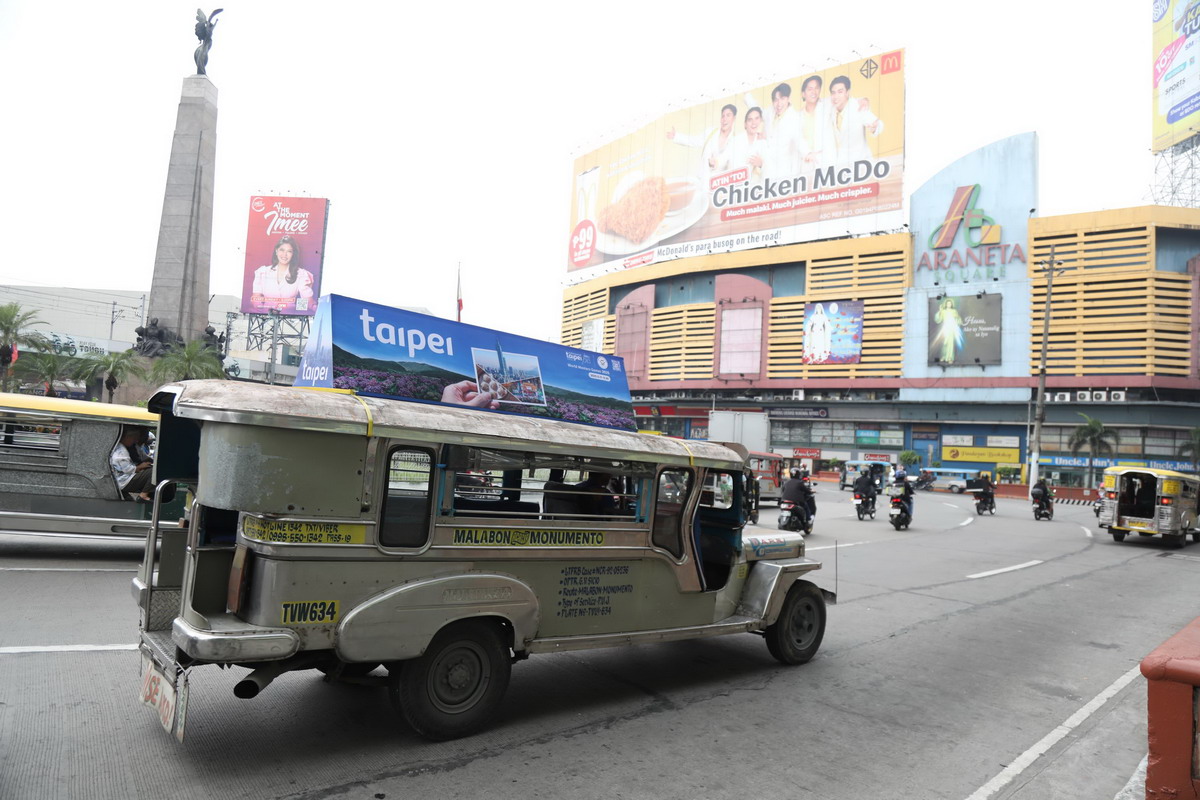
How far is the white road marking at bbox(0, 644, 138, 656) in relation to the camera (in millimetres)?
5598

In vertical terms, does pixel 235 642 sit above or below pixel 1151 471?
below

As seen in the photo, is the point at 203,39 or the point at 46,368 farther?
the point at 46,368

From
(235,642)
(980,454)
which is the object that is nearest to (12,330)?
(235,642)

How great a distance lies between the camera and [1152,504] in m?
19.9

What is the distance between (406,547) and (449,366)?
3647 mm

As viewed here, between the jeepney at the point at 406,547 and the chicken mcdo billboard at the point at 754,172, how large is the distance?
64230mm

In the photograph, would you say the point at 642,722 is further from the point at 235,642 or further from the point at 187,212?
the point at 187,212

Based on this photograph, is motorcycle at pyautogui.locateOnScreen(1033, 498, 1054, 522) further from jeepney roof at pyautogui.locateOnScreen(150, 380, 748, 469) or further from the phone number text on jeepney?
the phone number text on jeepney

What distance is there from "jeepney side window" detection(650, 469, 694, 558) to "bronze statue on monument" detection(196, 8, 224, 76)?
27260mm

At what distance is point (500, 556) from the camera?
4648 mm

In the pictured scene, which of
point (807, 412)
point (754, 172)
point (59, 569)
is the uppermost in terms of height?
point (754, 172)

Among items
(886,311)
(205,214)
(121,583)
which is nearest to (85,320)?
(205,214)

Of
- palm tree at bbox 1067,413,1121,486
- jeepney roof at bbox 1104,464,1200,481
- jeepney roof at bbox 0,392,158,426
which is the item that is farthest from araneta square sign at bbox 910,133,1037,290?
jeepney roof at bbox 0,392,158,426

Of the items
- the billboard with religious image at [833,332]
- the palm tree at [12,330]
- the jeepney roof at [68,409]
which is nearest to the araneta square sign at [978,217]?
the billboard with religious image at [833,332]
